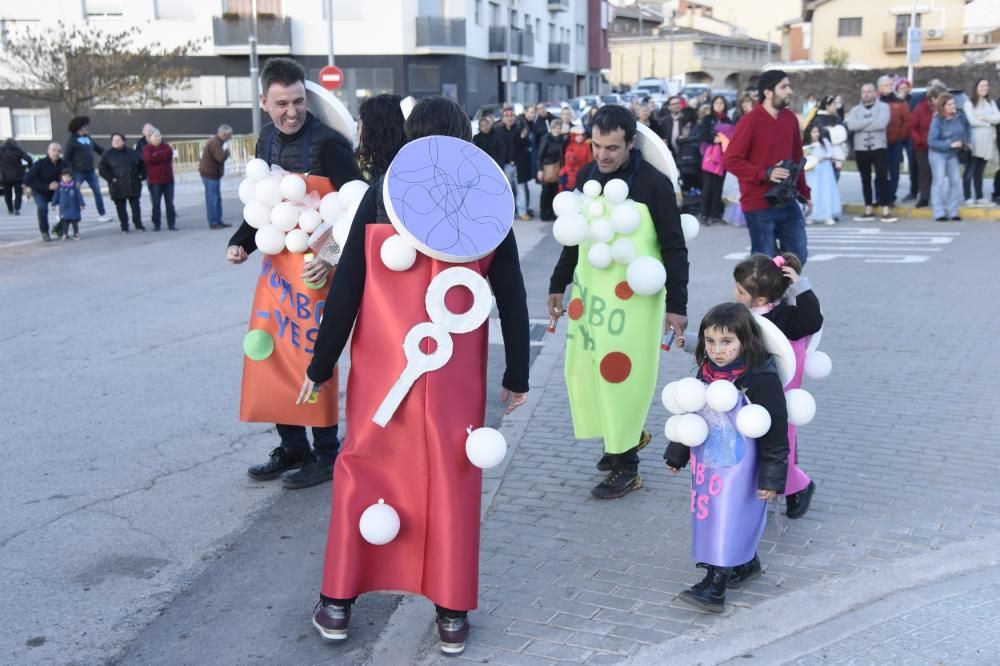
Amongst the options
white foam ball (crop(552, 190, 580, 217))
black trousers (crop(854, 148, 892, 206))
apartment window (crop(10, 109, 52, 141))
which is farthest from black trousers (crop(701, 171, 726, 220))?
apartment window (crop(10, 109, 52, 141))

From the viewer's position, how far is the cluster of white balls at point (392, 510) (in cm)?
351

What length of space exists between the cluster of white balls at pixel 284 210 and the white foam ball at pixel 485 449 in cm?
165

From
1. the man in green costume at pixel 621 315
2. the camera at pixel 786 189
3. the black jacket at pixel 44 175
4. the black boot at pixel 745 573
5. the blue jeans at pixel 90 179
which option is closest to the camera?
the black boot at pixel 745 573

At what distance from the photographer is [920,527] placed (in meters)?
4.67

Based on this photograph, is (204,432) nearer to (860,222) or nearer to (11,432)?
(11,432)

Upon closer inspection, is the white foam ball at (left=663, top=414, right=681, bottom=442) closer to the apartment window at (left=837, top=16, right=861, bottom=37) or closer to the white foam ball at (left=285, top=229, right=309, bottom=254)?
the white foam ball at (left=285, top=229, right=309, bottom=254)

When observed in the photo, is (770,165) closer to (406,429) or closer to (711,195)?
(406,429)

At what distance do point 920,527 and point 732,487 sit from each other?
1303 millimetres

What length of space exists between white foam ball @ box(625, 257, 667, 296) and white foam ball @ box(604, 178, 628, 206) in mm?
307

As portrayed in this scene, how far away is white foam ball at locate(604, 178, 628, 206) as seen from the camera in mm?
5000

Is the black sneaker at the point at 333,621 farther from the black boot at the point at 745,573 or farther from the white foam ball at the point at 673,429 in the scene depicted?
the black boot at the point at 745,573

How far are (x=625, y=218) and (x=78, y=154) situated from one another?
49.5 feet

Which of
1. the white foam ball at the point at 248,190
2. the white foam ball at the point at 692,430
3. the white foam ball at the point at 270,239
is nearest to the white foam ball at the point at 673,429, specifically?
the white foam ball at the point at 692,430

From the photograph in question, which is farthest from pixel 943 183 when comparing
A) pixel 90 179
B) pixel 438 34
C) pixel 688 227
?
pixel 438 34
